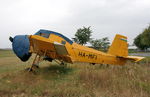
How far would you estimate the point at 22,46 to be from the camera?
23.8ft

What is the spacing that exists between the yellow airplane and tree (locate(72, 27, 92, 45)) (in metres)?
20.4

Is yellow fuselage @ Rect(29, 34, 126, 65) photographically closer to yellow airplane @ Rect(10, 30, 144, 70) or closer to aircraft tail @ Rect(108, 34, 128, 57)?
yellow airplane @ Rect(10, 30, 144, 70)

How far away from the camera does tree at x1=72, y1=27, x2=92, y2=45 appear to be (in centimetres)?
2906

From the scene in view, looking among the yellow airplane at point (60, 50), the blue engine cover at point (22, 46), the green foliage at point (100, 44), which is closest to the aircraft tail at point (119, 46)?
the yellow airplane at point (60, 50)

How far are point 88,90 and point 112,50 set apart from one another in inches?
179

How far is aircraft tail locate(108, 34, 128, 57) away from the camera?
8164 millimetres

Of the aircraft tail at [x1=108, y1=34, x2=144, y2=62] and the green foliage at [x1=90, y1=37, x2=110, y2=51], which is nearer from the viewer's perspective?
the aircraft tail at [x1=108, y1=34, x2=144, y2=62]

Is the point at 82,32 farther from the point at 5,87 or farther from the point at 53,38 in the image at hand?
the point at 5,87

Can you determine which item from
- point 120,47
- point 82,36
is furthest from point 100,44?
point 120,47

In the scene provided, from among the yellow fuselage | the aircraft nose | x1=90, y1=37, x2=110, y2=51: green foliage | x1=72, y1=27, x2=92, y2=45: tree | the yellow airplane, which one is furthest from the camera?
x1=90, y1=37, x2=110, y2=51: green foliage

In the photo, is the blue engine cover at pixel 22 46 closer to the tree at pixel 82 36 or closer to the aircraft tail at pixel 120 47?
the aircraft tail at pixel 120 47

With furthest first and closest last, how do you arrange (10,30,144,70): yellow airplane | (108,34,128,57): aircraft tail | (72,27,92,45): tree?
(72,27,92,45): tree
(108,34,128,57): aircraft tail
(10,30,144,70): yellow airplane

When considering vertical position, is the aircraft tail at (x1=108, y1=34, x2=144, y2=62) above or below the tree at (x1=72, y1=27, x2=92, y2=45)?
below

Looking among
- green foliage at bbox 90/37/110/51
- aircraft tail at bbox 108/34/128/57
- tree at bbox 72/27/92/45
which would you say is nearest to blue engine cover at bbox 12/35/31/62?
aircraft tail at bbox 108/34/128/57
